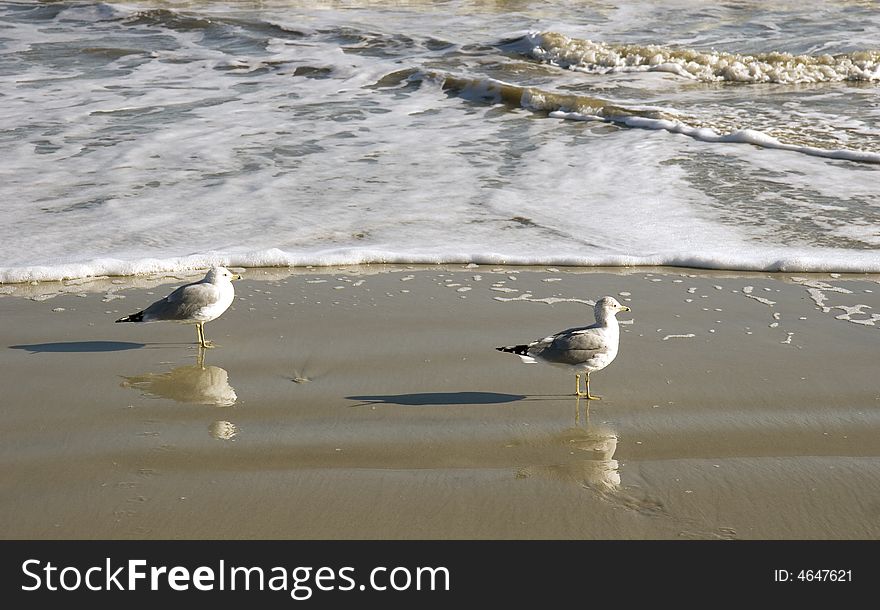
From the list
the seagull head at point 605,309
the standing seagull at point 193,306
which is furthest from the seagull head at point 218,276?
the seagull head at point 605,309

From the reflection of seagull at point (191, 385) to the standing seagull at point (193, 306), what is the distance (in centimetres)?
32

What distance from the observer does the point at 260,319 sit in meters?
5.56

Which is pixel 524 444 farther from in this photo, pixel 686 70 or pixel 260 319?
pixel 686 70

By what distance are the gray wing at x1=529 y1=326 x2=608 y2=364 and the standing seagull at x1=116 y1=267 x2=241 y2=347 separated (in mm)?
1699

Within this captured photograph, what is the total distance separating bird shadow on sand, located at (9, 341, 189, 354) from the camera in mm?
5047

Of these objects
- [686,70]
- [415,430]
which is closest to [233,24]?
[686,70]

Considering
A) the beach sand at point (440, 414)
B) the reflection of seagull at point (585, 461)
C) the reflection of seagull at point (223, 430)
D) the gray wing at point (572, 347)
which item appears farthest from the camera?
the gray wing at point (572, 347)

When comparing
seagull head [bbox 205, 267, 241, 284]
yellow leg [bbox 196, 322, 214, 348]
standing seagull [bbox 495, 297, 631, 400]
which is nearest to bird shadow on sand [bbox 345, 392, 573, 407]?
standing seagull [bbox 495, 297, 631, 400]

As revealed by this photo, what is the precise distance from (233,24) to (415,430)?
15.3 meters

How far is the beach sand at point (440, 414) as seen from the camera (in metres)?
3.43

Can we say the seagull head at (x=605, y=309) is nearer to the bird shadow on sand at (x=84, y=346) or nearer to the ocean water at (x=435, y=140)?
the ocean water at (x=435, y=140)

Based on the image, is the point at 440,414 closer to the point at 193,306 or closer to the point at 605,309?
the point at 605,309

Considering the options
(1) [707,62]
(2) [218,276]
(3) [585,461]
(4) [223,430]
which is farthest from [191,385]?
(1) [707,62]

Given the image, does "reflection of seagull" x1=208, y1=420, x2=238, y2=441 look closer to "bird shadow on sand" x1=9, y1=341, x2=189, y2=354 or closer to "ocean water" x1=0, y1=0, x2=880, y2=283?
"bird shadow on sand" x1=9, y1=341, x2=189, y2=354
